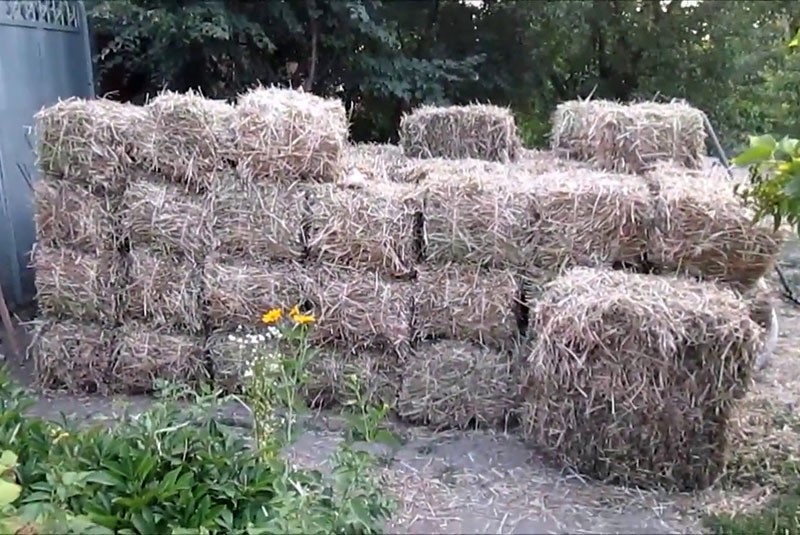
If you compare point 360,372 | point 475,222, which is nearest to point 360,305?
point 360,372

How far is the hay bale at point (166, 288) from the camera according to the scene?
2.95m

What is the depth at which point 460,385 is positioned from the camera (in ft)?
9.30

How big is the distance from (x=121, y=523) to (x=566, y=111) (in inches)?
113

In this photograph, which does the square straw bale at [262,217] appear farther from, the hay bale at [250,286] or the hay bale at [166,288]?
the hay bale at [166,288]

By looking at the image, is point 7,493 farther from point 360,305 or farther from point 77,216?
point 77,216

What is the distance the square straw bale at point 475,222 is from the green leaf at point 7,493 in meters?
1.56

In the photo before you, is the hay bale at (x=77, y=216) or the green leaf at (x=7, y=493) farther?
the hay bale at (x=77, y=216)

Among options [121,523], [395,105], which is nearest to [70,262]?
[121,523]

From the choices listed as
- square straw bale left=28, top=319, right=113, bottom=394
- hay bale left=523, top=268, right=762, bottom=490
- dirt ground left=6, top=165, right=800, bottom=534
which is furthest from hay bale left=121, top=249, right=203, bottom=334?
hay bale left=523, top=268, right=762, bottom=490

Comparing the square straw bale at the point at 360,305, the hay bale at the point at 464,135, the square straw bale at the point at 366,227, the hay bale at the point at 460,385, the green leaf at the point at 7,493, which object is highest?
the hay bale at the point at 464,135

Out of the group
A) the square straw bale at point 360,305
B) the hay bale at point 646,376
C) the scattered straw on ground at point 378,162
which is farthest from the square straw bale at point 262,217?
the hay bale at point 646,376

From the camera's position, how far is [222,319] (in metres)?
2.96

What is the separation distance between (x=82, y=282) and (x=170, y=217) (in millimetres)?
466

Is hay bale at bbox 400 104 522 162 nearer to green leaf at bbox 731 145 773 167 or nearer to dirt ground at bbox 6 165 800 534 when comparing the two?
dirt ground at bbox 6 165 800 534
